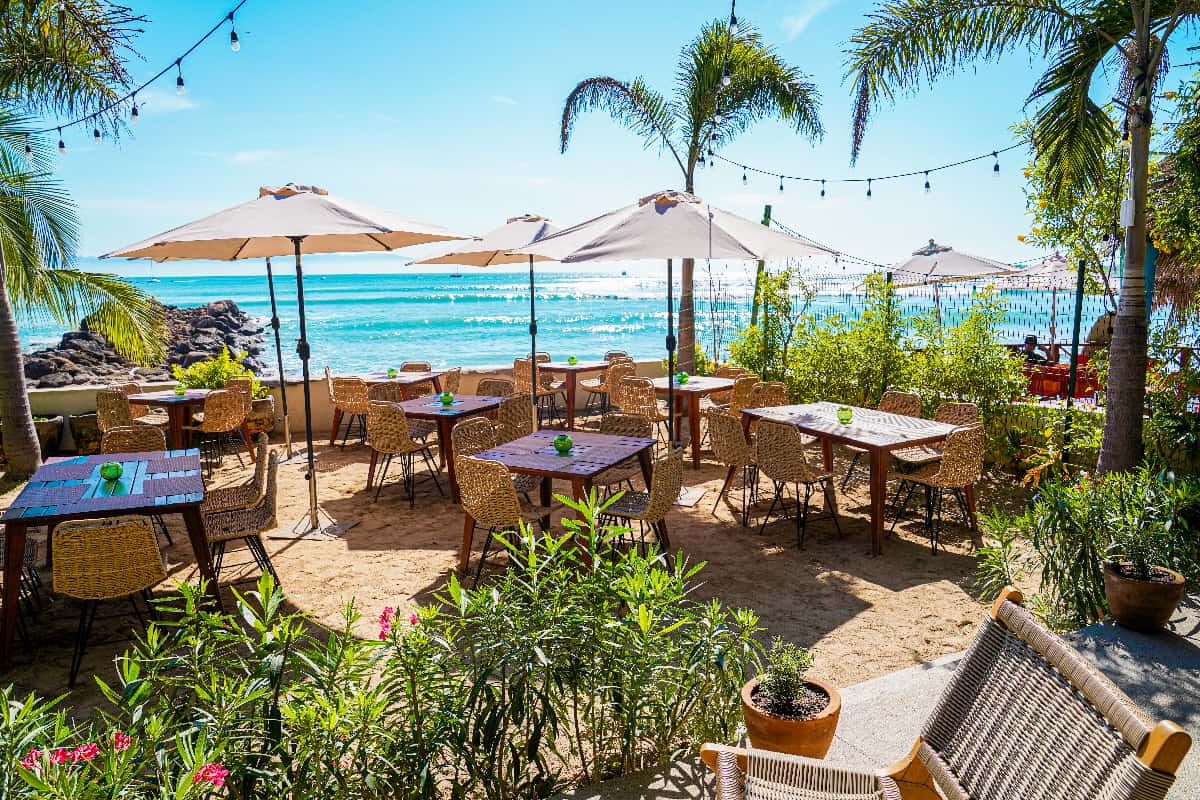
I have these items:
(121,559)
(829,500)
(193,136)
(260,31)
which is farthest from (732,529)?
(193,136)

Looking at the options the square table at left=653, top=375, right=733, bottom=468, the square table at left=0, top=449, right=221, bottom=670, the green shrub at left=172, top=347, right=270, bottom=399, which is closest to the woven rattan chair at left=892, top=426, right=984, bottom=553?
the square table at left=653, top=375, right=733, bottom=468

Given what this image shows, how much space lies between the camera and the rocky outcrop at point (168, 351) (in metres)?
18.1

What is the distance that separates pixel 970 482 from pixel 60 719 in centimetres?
537

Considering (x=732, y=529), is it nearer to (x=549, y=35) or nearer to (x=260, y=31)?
(x=260, y=31)

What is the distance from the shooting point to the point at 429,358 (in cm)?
3180

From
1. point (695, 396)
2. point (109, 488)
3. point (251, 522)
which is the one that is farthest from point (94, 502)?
point (695, 396)

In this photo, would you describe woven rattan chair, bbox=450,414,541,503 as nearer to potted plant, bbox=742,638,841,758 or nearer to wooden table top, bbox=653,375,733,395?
wooden table top, bbox=653,375,733,395

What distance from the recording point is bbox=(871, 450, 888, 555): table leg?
5195 millimetres

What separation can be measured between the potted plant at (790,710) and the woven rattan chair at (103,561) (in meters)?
2.90

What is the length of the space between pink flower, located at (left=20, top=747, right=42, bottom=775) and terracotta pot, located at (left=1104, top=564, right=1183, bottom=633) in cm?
398

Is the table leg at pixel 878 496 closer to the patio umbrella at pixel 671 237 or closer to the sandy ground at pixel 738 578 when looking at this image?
the sandy ground at pixel 738 578

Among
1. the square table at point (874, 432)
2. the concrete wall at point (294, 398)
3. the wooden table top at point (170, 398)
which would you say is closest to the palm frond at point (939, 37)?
the square table at point (874, 432)

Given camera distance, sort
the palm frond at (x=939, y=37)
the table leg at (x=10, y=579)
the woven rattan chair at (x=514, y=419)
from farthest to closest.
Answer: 1. the woven rattan chair at (x=514, y=419)
2. the palm frond at (x=939, y=37)
3. the table leg at (x=10, y=579)

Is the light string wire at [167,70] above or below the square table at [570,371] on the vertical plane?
above
